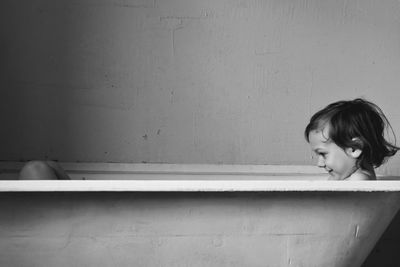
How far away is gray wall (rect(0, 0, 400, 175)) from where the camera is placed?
6.35 ft

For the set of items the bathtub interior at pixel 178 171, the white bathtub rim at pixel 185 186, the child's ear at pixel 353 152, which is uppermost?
the white bathtub rim at pixel 185 186

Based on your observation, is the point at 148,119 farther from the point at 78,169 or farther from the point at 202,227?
the point at 202,227

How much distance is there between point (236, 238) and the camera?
1.09 metres

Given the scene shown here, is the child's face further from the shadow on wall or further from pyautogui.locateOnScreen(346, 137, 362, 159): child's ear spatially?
the shadow on wall

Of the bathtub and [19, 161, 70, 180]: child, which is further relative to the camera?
[19, 161, 70, 180]: child

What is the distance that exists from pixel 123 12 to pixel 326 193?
120 cm

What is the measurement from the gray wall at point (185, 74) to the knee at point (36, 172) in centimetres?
64

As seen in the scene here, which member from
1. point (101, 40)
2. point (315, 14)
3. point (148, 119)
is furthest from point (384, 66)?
point (101, 40)

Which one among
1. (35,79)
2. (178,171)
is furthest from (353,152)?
(35,79)

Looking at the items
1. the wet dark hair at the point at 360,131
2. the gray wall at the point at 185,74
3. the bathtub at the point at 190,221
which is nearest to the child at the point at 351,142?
the wet dark hair at the point at 360,131

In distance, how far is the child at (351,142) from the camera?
4.71ft

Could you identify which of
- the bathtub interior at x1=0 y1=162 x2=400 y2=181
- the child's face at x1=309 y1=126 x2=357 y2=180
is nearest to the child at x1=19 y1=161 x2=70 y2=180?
the bathtub interior at x1=0 y1=162 x2=400 y2=181

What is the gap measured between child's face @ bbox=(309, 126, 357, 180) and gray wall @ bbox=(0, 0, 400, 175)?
616 mm

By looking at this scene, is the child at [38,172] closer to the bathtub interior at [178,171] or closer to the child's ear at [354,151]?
the bathtub interior at [178,171]
